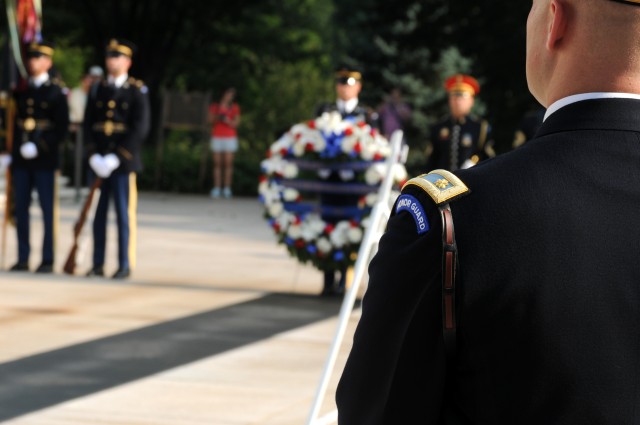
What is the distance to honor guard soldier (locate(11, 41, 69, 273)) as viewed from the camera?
11.1m

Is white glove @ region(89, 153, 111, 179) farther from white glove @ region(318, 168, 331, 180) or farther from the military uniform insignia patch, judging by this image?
the military uniform insignia patch

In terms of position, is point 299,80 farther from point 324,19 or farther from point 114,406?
point 114,406

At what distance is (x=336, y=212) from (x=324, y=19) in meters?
40.3

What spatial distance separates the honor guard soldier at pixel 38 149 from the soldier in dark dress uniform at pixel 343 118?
2206mm

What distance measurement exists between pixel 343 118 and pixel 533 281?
29.3 ft

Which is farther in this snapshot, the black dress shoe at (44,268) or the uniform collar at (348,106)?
the black dress shoe at (44,268)

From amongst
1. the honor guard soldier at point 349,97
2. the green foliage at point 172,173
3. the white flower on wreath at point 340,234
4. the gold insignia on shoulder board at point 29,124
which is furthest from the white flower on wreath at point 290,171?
the green foliage at point 172,173

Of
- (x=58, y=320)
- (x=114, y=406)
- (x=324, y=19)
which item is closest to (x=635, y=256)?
(x=114, y=406)

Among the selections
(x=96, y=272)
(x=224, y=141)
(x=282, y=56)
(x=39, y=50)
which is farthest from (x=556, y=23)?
(x=282, y=56)

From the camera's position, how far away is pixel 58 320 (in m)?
8.53

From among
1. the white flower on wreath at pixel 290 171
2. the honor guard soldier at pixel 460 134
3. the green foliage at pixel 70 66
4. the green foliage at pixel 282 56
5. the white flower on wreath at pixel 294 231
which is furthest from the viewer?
the green foliage at pixel 70 66

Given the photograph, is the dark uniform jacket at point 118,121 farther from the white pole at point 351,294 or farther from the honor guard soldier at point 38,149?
the white pole at point 351,294

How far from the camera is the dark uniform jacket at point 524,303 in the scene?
72.8 inches

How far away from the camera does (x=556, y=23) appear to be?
6.24ft
